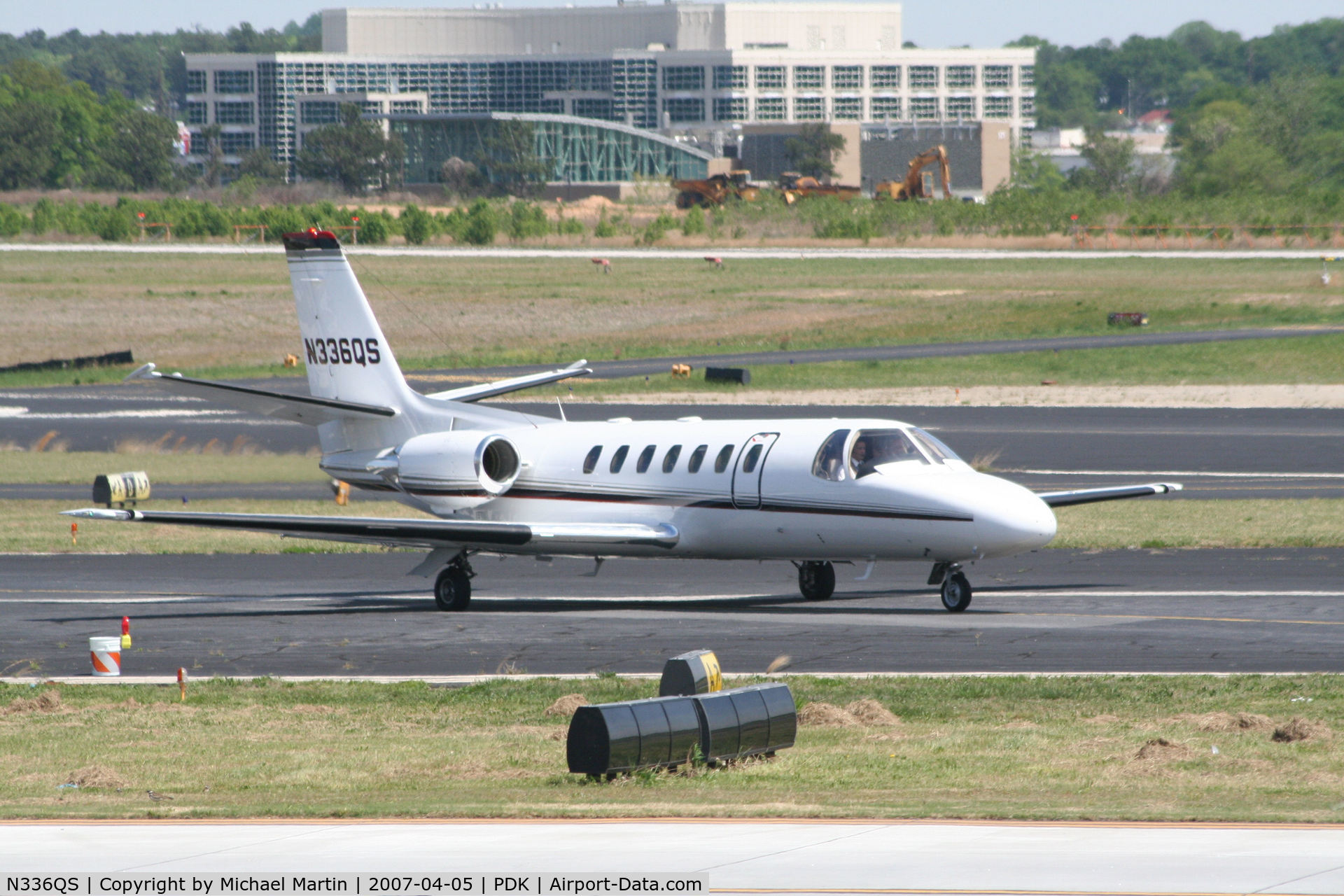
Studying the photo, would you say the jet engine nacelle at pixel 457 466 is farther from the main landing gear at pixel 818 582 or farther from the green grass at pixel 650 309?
the green grass at pixel 650 309

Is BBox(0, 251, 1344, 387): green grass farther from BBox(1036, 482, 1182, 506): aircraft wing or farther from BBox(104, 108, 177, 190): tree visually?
BBox(104, 108, 177, 190): tree

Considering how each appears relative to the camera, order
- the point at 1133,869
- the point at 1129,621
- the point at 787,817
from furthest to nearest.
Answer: the point at 1129,621
the point at 787,817
the point at 1133,869

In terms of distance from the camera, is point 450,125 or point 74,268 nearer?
point 74,268

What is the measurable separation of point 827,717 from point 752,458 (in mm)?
9545

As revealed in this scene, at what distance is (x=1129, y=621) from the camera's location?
2433 centimetres

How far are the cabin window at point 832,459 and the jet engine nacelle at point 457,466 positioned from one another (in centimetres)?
552

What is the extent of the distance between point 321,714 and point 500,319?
65.7 metres

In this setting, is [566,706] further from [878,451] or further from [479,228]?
[479,228]

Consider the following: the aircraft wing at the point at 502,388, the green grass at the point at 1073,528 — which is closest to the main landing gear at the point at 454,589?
the aircraft wing at the point at 502,388

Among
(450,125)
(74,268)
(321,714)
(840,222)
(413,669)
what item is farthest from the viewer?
(450,125)

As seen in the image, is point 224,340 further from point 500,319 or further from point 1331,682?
point 1331,682

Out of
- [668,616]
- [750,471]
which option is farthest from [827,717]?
[750,471]

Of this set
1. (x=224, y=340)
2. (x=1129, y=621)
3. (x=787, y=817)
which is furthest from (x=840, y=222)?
(x=787, y=817)

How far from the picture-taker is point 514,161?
627ft
